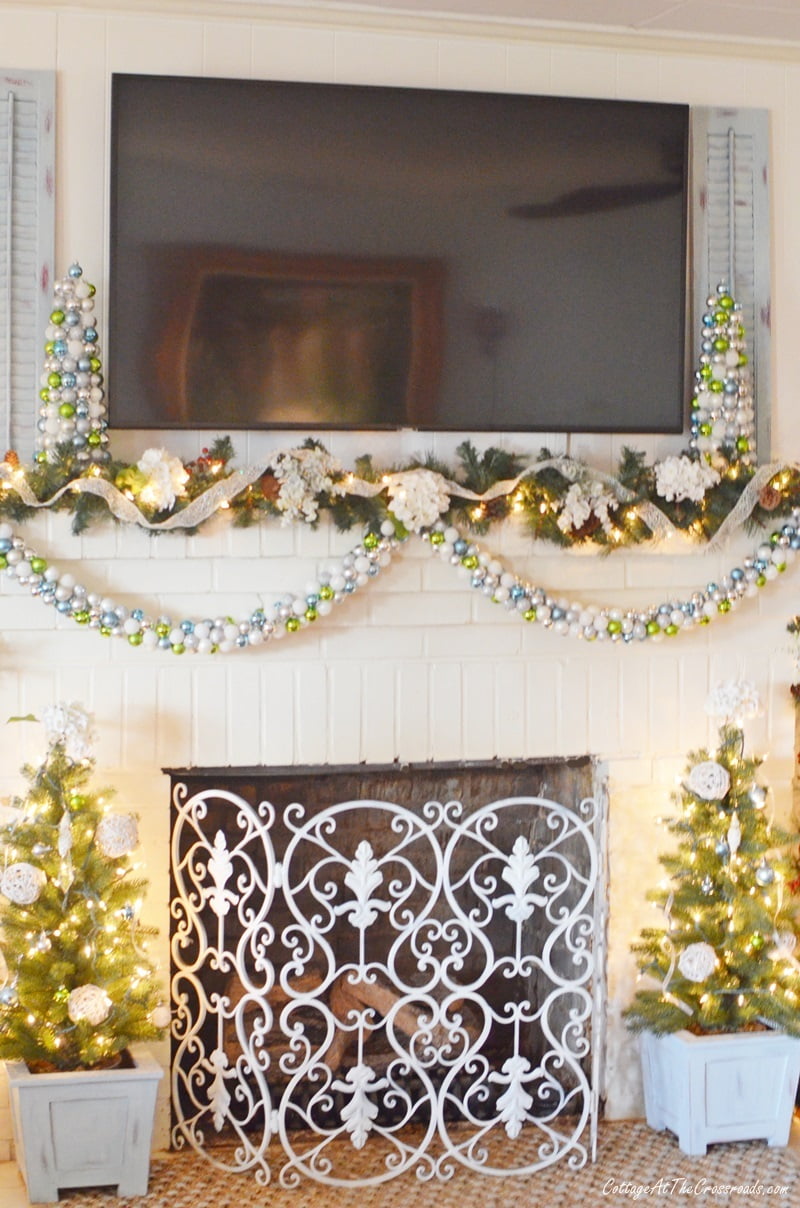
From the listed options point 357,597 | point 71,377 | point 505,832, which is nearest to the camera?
point 71,377

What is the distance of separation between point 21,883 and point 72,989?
0.83ft

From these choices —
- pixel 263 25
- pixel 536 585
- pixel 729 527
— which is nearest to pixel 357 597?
pixel 536 585

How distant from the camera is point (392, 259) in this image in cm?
306

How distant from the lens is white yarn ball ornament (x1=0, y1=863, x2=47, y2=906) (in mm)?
2725

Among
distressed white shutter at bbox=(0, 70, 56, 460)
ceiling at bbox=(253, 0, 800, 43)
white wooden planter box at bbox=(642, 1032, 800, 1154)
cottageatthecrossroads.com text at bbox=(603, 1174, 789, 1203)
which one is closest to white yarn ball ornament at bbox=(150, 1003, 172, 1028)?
cottageatthecrossroads.com text at bbox=(603, 1174, 789, 1203)

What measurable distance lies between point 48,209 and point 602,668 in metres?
1.60

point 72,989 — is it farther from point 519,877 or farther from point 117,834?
point 519,877

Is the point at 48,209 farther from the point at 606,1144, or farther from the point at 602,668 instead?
the point at 606,1144

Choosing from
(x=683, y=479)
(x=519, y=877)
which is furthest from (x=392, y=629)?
(x=683, y=479)

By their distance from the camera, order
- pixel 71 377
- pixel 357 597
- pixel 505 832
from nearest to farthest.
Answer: pixel 71 377 < pixel 357 597 < pixel 505 832

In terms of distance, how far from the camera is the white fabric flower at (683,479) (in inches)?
122

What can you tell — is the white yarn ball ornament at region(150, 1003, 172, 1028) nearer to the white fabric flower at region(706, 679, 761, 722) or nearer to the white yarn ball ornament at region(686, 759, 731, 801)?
the white yarn ball ornament at region(686, 759, 731, 801)

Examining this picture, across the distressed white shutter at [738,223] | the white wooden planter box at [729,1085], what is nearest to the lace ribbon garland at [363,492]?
the distressed white shutter at [738,223]

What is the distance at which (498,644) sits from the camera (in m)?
3.16
